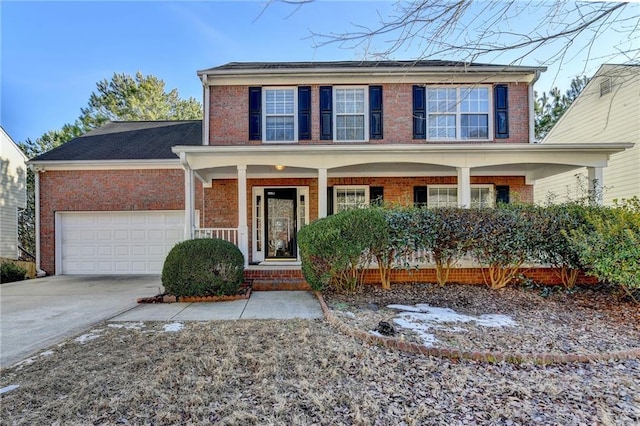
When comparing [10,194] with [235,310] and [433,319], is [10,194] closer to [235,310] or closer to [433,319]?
[235,310]

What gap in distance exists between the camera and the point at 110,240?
10.2 metres

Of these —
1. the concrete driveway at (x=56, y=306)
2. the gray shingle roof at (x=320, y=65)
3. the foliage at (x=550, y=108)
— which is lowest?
the concrete driveway at (x=56, y=306)

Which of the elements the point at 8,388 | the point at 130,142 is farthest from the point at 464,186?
the point at 130,142

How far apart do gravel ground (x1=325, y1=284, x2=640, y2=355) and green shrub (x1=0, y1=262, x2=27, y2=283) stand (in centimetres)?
981

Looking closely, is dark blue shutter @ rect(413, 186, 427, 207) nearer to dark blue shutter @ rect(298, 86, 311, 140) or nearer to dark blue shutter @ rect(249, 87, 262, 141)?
dark blue shutter @ rect(298, 86, 311, 140)

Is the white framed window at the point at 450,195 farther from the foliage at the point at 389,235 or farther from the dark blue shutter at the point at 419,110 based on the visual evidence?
the foliage at the point at 389,235

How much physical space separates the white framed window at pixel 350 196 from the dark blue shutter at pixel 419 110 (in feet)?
7.31

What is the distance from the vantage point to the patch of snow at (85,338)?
4.01 metres

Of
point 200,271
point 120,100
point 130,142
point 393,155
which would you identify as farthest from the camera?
point 120,100

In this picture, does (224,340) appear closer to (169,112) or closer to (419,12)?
(419,12)

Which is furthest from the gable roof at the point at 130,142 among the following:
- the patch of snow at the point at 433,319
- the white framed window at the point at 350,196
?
the patch of snow at the point at 433,319

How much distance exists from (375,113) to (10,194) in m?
14.7

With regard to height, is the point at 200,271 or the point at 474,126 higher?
the point at 474,126

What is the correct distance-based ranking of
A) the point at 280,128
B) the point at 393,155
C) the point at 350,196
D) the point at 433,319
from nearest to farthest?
the point at 433,319
the point at 393,155
the point at 280,128
the point at 350,196
